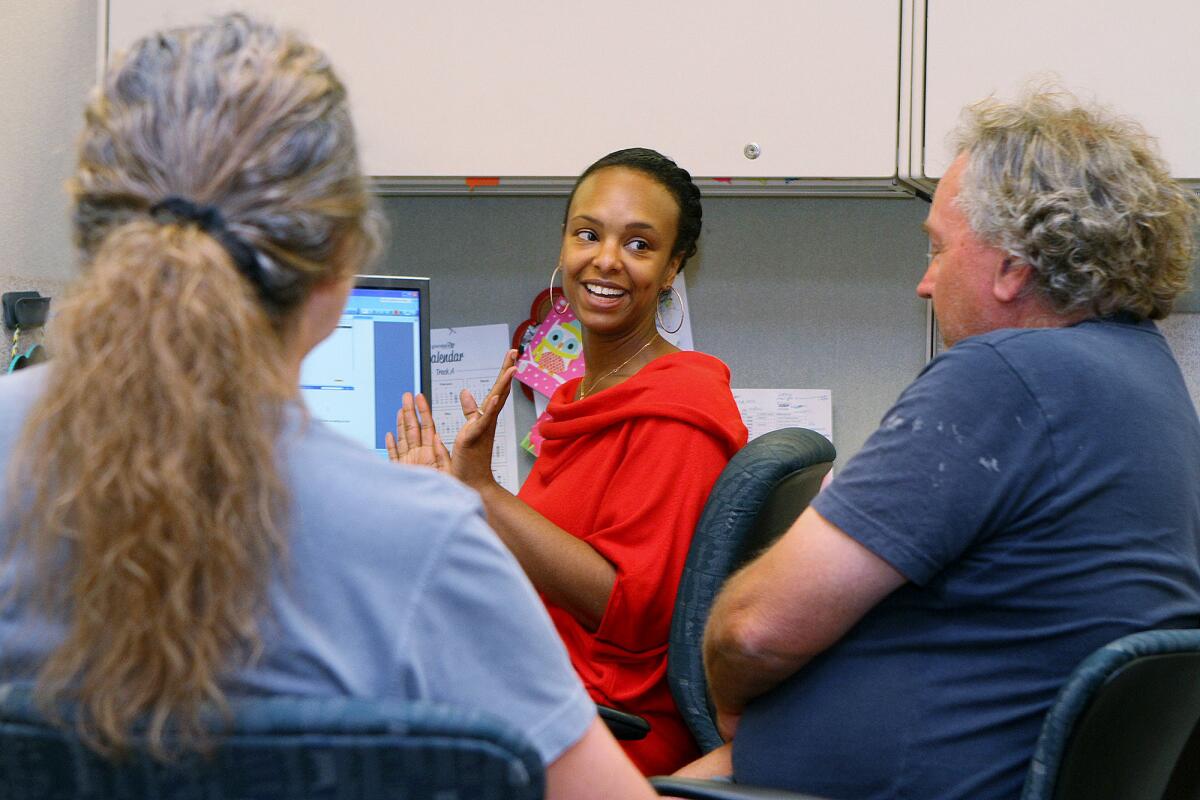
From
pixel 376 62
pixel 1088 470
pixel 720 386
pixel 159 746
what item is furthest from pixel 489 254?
pixel 159 746

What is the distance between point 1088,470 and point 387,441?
1.00 m

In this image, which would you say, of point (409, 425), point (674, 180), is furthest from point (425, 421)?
point (674, 180)

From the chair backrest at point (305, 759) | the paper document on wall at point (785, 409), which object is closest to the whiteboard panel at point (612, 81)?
the paper document on wall at point (785, 409)

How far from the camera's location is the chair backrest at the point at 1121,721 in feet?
2.68

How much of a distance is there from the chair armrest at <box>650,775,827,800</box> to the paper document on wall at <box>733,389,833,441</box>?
98 centimetres

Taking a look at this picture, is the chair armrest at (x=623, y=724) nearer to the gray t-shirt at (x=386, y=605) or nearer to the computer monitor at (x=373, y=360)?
the computer monitor at (x=373, y=360)

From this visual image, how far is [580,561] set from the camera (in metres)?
1.41

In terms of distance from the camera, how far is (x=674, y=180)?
65.6 inches

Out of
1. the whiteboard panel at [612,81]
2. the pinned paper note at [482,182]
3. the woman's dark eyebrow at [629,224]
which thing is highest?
the whiteboard panel at [612,81]

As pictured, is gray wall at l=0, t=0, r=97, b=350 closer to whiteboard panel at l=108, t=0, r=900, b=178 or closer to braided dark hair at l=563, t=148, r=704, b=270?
whiteboard panel at l=108, t=0, r=900, b=178

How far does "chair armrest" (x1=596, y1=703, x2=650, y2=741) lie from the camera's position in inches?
52.1

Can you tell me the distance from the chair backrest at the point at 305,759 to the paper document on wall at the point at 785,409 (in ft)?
4.61

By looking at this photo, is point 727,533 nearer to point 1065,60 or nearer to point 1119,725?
point 1119,725

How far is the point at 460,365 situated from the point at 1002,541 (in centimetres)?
120
